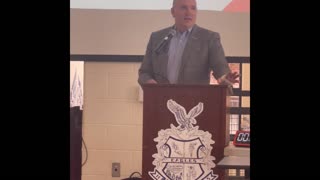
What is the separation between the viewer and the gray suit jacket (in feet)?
8.90

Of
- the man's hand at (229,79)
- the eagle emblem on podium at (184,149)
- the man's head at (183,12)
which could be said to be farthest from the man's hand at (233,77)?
the man's head at (183,12)

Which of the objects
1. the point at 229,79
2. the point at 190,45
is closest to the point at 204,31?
the point at 190,45

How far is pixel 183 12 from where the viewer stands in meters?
2.75

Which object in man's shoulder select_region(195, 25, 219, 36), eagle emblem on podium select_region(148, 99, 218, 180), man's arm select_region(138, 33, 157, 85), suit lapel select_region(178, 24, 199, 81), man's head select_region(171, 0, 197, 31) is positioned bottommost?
eagle emblem on podium select_region(148, 99, 218, 180)

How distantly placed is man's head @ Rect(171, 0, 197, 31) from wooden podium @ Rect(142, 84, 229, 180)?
12.9 inches

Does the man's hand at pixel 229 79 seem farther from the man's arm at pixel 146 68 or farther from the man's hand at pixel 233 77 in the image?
the man's arm at pixel 146 68

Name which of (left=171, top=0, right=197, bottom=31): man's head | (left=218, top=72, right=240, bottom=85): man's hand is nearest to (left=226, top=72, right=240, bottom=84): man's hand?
(left=218, top=72, right=240, bottom=85): man's hand

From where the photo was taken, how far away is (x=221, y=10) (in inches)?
107

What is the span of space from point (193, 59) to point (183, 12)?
0.85 feet

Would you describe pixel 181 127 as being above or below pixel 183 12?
below

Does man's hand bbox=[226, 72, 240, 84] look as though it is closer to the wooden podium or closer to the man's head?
the wooden podium

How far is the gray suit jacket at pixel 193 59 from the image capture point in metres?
2.71

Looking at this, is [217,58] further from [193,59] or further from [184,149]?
[184,149]

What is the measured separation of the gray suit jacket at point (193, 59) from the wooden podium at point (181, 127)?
0.05 meters
